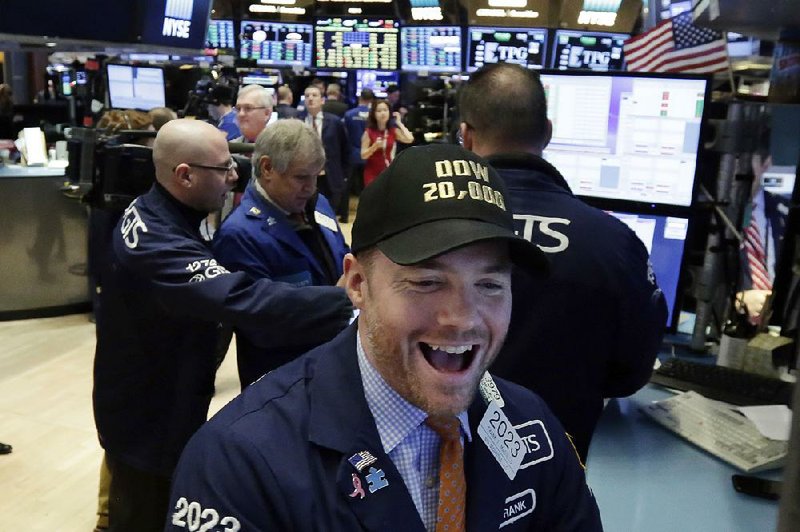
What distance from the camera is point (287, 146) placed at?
8.35 ft

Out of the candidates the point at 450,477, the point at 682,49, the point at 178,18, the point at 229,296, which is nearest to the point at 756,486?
the point at 450,477

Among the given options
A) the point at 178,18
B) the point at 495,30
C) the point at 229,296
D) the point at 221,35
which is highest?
the point at 495,30

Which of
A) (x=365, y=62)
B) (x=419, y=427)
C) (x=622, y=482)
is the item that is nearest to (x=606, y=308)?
(x=622, y=482)

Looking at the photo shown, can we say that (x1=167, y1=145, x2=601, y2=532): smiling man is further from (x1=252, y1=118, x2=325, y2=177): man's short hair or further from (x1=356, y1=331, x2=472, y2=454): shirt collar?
(x1=252, y1=118, x2=325, y2=177): man's short hair

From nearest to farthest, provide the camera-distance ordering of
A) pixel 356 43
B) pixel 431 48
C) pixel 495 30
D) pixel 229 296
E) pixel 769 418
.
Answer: pixel 769 418, pixel 229 296, pixel 495 30, pixel 431 48, pixel 356 43

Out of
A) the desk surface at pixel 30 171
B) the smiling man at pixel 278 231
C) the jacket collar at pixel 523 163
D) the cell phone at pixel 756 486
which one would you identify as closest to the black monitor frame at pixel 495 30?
the desk surface at pixel 30 171

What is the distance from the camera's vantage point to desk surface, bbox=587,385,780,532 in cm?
164

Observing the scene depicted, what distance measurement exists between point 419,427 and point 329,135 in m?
7.26

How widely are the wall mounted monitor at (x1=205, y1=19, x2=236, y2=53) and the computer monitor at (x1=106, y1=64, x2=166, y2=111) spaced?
11.7 feet

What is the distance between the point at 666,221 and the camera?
2.66 meters

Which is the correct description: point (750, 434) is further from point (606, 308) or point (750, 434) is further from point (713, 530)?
point (606, 308)

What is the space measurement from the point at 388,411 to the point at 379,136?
26.2 ft

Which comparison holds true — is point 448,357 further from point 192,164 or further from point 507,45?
point 507,45

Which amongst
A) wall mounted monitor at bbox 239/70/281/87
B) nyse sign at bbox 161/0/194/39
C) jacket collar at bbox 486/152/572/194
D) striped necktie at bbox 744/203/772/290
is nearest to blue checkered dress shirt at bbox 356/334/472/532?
jacket collar at bbox 486/152/572/194
